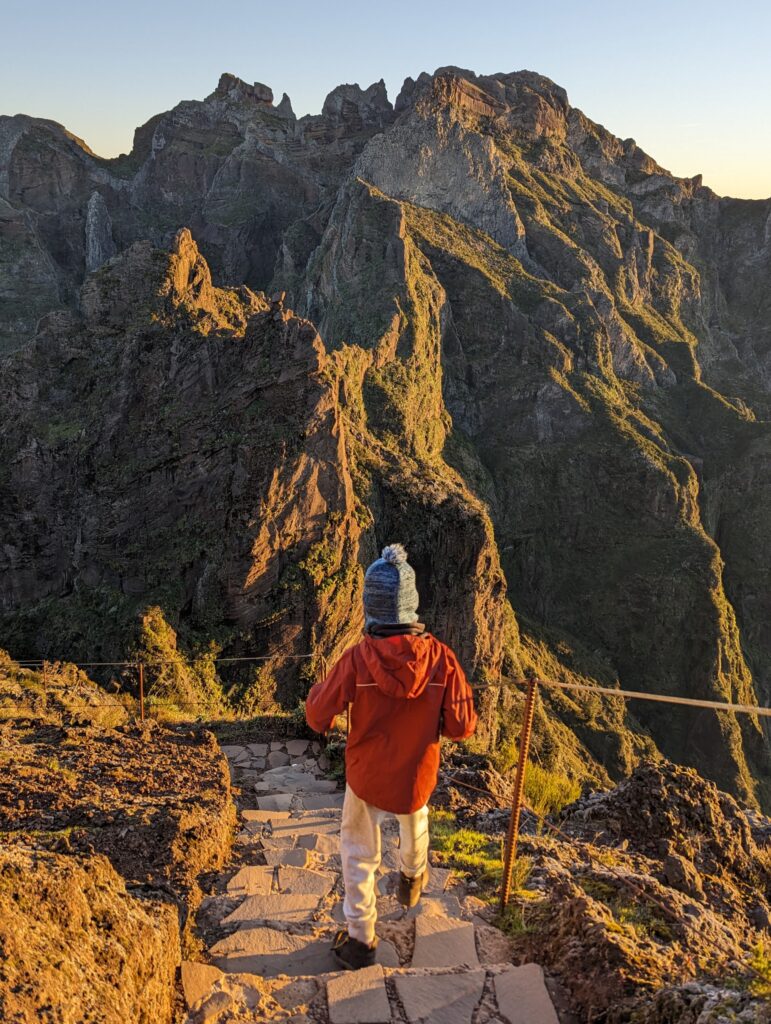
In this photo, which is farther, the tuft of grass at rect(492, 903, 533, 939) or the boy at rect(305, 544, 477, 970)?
the tuft of grass at rect(492, 903, 533, 939)

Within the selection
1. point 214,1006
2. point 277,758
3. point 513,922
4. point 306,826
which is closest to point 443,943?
point 513,922

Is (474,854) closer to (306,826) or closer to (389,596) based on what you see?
(306,826)

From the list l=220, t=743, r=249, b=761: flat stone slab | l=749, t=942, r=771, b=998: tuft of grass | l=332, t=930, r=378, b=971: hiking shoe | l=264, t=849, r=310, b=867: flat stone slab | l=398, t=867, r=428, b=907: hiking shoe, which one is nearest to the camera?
l=749, t=942, r=771, b=998: tuft of grass

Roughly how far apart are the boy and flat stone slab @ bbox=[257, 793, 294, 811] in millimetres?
2576

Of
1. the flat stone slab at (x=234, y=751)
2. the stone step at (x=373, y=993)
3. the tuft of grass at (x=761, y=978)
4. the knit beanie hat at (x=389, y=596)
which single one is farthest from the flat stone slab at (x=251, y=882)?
the flat stone slab at (x=234, y=751)

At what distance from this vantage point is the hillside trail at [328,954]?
9.07 feet

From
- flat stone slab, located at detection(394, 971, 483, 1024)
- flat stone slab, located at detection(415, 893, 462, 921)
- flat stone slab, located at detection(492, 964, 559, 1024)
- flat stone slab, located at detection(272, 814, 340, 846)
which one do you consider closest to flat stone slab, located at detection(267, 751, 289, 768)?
flat stone slab, located at detection(272, 814, 340, 846)

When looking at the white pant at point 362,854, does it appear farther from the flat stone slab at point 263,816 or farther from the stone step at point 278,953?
the flat stone slab at point 263,816

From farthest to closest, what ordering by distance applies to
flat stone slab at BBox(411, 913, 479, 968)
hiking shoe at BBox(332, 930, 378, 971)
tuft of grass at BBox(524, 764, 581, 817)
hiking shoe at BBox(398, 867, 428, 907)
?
tuft of grass at BBox(524, 764, 581, 817) → hiking shoe at BBox(398, 867, 428, 907) → flat stone slab at BBox(411, 913, 479, 968) → hiking shoe at BBox(332, 930, 378, 971)

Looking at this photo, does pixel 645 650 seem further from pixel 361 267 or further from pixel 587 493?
pixel 361 267

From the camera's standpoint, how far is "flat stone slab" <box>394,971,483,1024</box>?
2760 mm

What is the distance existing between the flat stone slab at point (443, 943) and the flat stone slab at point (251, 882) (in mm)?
956

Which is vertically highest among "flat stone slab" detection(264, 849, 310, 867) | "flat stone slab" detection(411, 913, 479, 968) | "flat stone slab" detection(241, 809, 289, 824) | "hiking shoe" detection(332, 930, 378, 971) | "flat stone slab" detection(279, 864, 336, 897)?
"hiking shoe" detection(332, 930, 378, 971)

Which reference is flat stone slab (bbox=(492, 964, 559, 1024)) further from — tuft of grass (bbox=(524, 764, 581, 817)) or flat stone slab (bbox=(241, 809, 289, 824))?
tuft of grass (bbox=(524, 764, 581, 817))
